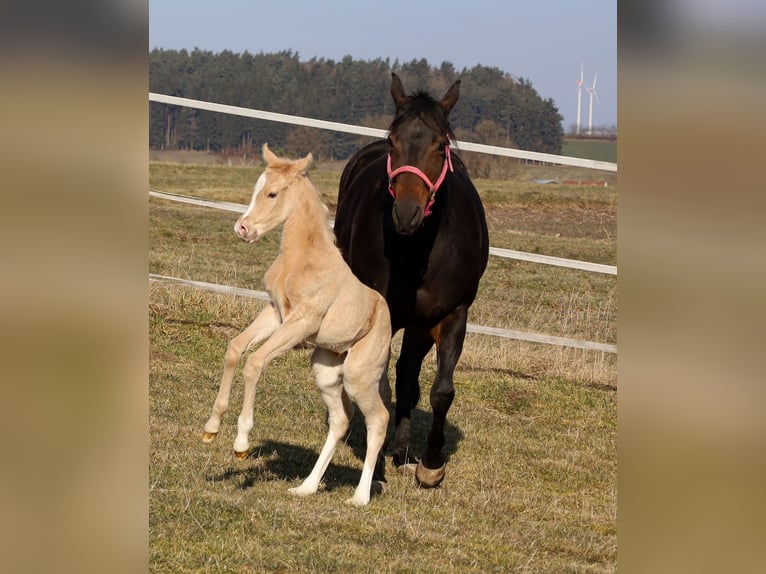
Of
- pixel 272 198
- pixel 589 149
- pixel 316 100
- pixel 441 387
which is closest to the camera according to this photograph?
pixel 272 198

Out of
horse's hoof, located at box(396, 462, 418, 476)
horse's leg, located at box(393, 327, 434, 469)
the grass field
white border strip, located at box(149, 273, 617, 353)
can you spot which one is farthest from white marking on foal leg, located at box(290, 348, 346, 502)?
white border strip, located at box(149, 273, 617, 353)

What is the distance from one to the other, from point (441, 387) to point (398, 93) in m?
1.84

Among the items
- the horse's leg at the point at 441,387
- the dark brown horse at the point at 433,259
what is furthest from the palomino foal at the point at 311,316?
the horse's leg at the point at 441,387

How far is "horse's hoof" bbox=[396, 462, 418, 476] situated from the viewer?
6759 mm

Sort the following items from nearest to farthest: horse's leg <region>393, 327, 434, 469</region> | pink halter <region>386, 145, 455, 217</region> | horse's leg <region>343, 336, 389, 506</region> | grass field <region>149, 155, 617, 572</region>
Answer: grass field <region>149, 155, 617, 572</region> < horse's leg <region>343, 336, 389, 506</region> < pink halter <region>386, 145, 455, 217</region> < horse's leg <region>393, 327, 434, 469</region>

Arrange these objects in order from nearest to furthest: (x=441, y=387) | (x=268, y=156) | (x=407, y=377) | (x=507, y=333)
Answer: (x=268, y=156), (x=441, y=387), (x=407, y=377), (x=507, y=333)

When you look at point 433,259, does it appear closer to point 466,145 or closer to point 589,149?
point 466,145

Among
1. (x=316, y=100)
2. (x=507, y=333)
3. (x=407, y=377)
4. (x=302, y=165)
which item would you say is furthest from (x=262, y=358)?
(x=316, y=100)

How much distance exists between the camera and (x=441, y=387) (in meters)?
6.30

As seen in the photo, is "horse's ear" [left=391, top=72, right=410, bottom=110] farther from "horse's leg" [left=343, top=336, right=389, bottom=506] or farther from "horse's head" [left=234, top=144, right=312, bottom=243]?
"horse's leg" [left=343, top=336, right=389, bottom=506]

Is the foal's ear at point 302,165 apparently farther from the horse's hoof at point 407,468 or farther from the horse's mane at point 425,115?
the horse's hoof at point 407,468
